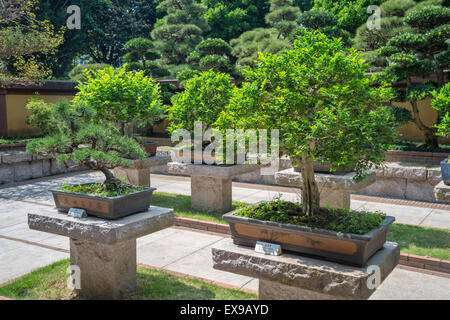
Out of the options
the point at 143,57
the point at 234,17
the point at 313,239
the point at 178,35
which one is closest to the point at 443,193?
the point at 313,239

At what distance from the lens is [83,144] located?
4.62 m

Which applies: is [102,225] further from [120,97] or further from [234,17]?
[234,17]

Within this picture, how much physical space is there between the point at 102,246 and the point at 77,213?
447mm

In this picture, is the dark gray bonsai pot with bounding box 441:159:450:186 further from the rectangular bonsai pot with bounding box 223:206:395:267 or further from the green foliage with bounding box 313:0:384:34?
the green foliage with bounding box 313:0:384:34

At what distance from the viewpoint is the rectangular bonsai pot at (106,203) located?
416cm

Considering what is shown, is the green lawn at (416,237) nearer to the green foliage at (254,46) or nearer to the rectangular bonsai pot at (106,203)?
the rectangular bonsai pot at (106,203)

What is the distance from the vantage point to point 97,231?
3.98 meters

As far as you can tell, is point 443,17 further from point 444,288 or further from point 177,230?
point 177,230

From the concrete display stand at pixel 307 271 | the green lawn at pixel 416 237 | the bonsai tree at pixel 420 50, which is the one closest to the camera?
the concrete display stand at pixel 307 271

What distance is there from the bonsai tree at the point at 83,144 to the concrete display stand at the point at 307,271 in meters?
1.61

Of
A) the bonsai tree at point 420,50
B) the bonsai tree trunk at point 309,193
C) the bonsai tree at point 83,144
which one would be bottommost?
the bonsai tree trunk at point 309,193

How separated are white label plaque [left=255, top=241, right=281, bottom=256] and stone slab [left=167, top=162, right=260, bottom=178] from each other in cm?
409

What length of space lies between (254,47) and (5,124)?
1000cm

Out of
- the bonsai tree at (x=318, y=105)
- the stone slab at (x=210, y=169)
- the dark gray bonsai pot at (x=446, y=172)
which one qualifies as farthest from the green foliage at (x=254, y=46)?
the bonsai tree at (x=318, y=105)
